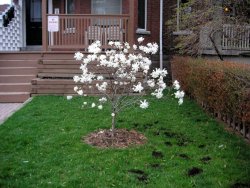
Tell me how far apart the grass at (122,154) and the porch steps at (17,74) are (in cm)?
271

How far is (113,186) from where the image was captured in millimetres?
5289

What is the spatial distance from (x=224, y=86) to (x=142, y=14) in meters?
9.62

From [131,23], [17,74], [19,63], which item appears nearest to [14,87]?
[17,74]

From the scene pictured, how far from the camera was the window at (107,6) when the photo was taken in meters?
17.2

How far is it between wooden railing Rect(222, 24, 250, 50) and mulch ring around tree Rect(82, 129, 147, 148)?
731 centimetres

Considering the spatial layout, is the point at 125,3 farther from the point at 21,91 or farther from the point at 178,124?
the point at 178,124

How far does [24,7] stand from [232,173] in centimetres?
1523

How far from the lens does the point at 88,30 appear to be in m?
14.4

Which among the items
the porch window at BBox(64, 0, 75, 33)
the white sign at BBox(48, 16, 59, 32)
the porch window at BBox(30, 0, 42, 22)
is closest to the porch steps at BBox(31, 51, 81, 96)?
the white sign at BBox(48, 16, 59, 32)

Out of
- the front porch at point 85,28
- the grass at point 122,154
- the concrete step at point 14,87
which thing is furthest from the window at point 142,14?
the grass at point 122,154

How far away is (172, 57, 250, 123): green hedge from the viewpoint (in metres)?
6.82

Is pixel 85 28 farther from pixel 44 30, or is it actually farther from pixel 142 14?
pixel 142 14

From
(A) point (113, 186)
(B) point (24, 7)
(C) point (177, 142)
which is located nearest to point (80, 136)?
(C) point (177, 142)

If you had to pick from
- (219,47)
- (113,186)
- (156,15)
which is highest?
(156,15)
